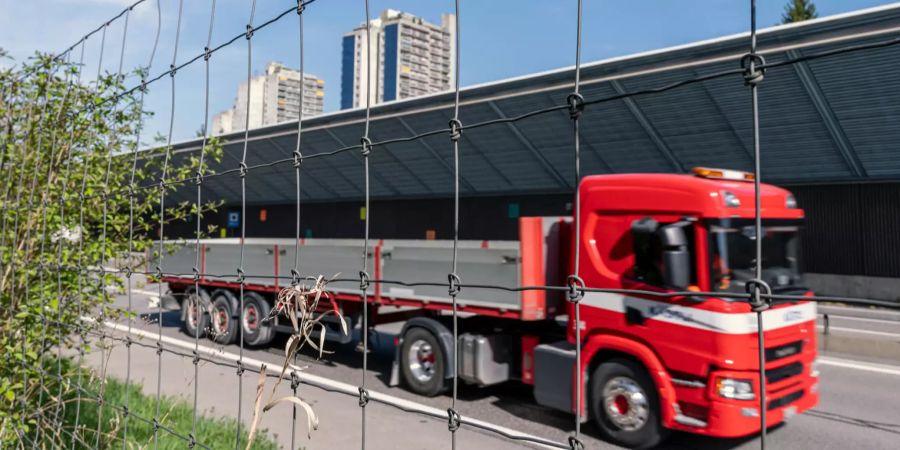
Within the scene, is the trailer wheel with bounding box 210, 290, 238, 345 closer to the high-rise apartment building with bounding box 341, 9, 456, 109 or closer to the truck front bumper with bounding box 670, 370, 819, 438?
the truck front bumper with bounding box 670, 370, 819, 438

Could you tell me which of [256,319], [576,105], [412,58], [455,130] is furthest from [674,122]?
[412,58]

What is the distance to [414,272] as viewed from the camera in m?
9.00

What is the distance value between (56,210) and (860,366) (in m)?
10.7

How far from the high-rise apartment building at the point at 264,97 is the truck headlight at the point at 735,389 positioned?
3758 mm

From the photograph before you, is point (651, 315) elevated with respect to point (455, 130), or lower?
lower

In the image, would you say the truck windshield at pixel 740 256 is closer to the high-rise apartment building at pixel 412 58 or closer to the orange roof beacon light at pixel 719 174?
the orange roof beacon light at pixel 719 174

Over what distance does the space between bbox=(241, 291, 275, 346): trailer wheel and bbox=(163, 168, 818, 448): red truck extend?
174 inches

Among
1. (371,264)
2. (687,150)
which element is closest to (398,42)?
(687,150)

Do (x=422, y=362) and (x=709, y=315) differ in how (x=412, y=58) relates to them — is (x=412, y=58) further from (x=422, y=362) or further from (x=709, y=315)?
(x=709, y=315)

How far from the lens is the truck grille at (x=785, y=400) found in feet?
18.2

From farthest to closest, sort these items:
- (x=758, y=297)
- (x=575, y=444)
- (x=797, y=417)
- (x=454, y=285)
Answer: (x=797, y=417), (x=454, y=285), (x=575, y=444), (x=758, y=297)

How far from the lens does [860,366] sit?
10383mm

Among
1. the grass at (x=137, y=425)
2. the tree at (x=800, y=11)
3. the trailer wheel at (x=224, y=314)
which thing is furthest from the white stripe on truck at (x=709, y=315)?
the tree at (x=800, y=11)

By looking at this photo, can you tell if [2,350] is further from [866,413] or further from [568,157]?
[568,157]
